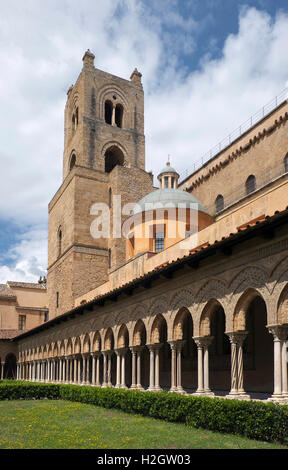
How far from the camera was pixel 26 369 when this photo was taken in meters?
43.6

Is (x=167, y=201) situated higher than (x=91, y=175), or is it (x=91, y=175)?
(x=91, y=175)

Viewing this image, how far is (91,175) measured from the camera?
37969 mm

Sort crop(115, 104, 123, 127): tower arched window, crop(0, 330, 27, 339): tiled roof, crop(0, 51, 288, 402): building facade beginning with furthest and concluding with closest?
crop(0, 330, 27, 339): tiled roof < crop(115, 104, 123, 127): tower arched window < crop(0, 51, 288, 402): building facade

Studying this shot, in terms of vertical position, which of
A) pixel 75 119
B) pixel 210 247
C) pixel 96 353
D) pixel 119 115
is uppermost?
pixel 119 115

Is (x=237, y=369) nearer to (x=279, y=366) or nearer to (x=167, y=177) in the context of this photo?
(x=279, y=366)

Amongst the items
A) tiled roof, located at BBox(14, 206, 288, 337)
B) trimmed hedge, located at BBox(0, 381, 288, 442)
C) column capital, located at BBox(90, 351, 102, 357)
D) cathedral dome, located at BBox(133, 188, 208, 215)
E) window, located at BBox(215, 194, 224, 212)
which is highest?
window, located at BBox(215, 194, 224, 212)

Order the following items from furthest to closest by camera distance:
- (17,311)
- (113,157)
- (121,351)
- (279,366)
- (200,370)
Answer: (17,311)
(113,157)
(121,351)
(200,370)
(279,366)

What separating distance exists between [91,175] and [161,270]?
75.9ft

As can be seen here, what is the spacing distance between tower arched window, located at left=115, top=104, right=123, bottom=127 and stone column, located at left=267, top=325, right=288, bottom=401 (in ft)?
111

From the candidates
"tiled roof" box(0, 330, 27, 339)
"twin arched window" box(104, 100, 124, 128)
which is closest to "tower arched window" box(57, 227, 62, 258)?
"twin arched window" box(104, 100, 124, 128)

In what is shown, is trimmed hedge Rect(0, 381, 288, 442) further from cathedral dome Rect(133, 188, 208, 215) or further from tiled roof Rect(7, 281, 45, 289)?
tiled roof Rect(7, 281, 45, 289)

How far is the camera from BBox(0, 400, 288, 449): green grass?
32.3ft

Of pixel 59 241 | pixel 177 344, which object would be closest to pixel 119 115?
pixel 59 241
